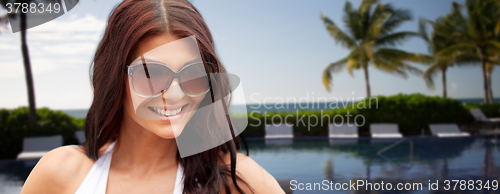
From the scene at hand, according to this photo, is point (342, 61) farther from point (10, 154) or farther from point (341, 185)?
point (10, 154)

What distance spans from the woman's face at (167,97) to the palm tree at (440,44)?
72.3 feet

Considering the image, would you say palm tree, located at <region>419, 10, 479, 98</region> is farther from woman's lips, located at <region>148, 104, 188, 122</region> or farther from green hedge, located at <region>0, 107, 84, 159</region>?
woman's lips, located at <region>148, 104, 188, 122</region>

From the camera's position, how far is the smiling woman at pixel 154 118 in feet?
2.42

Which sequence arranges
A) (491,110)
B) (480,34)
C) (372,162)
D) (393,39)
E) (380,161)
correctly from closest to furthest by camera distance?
(372,162) → (380,161) → (491,110) → (393,39) → (480,34)

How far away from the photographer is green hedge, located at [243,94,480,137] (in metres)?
14.0

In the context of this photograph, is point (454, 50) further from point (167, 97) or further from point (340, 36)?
point (167, 97)

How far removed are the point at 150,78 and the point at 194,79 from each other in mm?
97

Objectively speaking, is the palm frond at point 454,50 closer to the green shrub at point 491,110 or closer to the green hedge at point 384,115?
the green shrub at point 491,110

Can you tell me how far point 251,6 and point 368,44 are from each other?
437 inches

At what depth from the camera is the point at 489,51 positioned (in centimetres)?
1928

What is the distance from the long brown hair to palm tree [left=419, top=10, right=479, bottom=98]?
21.9 m

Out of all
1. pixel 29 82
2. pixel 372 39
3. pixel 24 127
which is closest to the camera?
pixel 24 127

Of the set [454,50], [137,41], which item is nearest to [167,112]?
[137,41]

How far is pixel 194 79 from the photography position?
0.74 m
